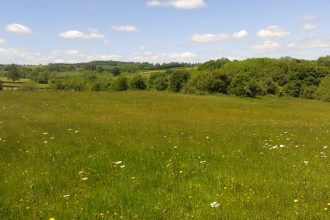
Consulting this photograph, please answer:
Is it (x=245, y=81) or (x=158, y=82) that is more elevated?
(x=245, y=81)

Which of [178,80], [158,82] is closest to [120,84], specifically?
[158,82]

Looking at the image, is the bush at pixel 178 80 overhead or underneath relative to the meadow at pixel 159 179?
overhead

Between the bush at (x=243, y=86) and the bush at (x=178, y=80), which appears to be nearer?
the bush at (x=243, y=86)

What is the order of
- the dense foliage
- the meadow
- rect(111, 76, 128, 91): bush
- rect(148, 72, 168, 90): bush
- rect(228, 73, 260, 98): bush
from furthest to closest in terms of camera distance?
1. rect(148, 72, 168, 90): bush
2. rect(111, 76, 128, 91): bush
3. the dense foliage
4. rect(228, 73, 260, 98): bush
5. the meadow

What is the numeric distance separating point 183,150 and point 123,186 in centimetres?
289

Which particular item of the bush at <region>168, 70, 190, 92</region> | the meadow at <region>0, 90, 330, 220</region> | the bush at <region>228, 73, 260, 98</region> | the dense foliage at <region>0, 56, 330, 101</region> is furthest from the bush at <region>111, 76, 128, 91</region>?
the meadow at <region>0, 90, 330, 220</region>

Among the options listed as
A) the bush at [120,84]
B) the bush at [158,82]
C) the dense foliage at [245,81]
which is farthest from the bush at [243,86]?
the bush at [120,84]

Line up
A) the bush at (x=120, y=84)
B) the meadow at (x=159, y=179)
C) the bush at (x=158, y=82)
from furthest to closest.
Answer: the bush at (x=158, y=82) → the bush at (x=120, y=84) → the meadow at (x=159, y=179)

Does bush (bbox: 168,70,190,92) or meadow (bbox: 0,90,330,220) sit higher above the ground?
bush (bbox: 168,70,190,92)

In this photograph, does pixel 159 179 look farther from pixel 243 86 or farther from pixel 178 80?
pixel 178 80

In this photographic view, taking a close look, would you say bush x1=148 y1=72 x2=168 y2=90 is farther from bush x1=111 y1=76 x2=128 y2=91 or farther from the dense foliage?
bush x1=111 y1=76 x2=128 y2=91

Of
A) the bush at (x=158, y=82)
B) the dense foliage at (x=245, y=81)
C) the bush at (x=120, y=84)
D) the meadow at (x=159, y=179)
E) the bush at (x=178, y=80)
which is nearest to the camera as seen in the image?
the meadow at (x=159, y=179)

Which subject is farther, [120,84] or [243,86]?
[120,84]

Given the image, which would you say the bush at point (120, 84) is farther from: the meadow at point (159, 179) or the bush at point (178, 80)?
the meadow at point (159, 179)
